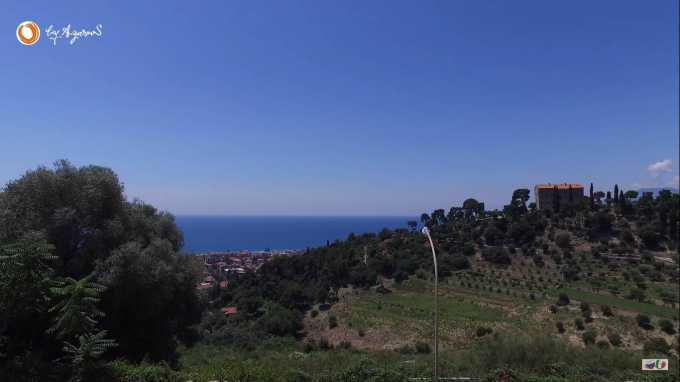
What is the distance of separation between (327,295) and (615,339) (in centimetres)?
2661

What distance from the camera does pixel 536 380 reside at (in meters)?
9.25

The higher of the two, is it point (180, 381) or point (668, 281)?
point (180, 381)

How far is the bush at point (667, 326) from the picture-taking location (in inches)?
1043

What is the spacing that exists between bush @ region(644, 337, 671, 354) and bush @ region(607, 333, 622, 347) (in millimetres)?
1420

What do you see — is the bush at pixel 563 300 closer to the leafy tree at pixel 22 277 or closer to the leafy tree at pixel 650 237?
the leafy tree at pixel 650 237

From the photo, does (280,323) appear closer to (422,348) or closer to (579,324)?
(422,348)

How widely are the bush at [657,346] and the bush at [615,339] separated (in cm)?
142

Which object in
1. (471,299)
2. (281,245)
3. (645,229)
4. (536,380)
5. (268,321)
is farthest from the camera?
(281,245)

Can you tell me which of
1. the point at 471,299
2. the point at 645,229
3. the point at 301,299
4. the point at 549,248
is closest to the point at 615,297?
the point at 471,299

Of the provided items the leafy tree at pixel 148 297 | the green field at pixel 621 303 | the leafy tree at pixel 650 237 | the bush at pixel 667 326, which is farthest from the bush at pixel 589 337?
the leafy tree at pixel 650 237

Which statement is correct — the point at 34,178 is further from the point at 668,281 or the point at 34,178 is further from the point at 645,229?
the point at 645,229

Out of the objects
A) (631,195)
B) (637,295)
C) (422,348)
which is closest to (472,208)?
(631,195)

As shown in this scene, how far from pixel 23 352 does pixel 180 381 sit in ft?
15.7

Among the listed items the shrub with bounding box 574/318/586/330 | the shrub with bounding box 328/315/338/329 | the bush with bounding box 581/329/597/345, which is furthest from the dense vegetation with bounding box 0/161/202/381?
the shrub with bounding box 574/318/586/330
